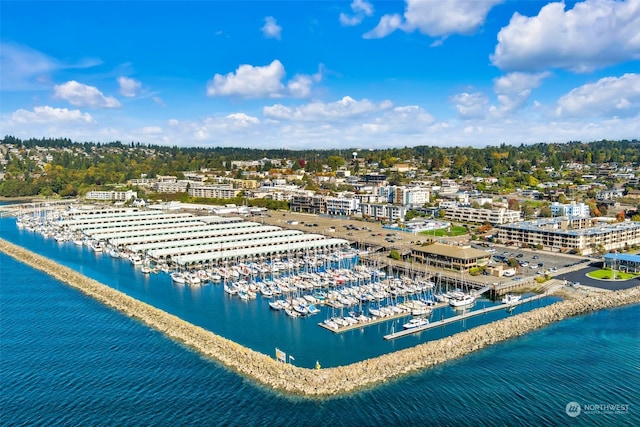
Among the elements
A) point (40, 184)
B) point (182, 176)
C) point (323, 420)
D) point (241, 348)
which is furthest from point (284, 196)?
point (323, 420)

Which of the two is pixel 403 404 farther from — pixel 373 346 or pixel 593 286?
pixel 593 286

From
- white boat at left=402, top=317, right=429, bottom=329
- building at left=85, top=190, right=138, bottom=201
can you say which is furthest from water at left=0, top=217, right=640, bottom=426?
building at left=85, top=190, right=138, bottom=201

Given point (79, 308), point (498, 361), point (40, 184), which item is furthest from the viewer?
point (40, 184)

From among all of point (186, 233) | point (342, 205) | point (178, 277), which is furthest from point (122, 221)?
point (342, 205)

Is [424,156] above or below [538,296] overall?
above

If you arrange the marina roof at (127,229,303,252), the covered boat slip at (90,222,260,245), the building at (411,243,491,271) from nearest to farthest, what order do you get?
1. the building at (411,243,491,271)
2. the marina roof at (127,229,303,252)
3. the covered boat slip at (90,222,260,245)

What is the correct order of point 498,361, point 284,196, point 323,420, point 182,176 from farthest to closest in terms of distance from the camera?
point 182,176 → point 284,196 → point 498,361 → point 323,420

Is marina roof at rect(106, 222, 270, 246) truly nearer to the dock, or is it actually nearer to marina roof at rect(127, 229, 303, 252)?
marina roof at rect(127, 229, 303, 252)
